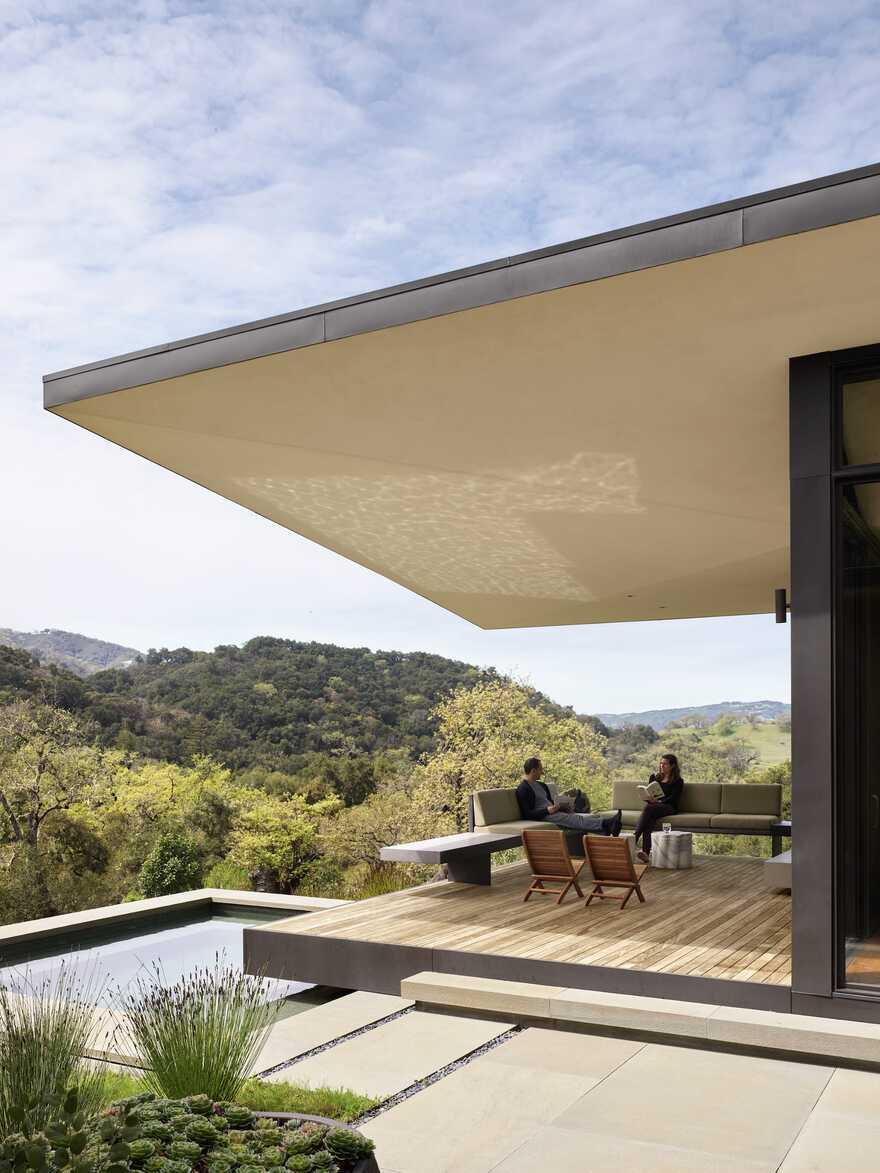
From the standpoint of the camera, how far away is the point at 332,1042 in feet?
18.2

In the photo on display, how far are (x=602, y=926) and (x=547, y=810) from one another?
149 inches

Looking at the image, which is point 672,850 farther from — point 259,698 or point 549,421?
point 259,698

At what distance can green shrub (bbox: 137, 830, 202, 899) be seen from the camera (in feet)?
41.2

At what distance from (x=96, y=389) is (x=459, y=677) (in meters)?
26.2

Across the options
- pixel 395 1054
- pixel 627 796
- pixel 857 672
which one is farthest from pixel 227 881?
pixel 857 672

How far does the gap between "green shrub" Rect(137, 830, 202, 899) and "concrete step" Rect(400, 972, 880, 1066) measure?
7082 millimetres

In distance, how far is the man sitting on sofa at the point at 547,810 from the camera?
10219mm

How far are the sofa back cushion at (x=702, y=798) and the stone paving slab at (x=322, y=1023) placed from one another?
7068 mm

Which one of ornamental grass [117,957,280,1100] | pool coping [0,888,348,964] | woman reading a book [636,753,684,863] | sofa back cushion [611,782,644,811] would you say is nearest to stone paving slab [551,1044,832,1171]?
ornamental grass [117,957,280,1100]

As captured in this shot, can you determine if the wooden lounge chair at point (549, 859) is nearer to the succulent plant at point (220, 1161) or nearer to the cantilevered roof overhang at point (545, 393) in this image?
the cantilevered roof overhang at point (545, 393)

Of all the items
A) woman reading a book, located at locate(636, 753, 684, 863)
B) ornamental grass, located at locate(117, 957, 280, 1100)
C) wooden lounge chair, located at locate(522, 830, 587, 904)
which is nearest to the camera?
ornamental grass, located at locate(117, 957, 280, 1100)

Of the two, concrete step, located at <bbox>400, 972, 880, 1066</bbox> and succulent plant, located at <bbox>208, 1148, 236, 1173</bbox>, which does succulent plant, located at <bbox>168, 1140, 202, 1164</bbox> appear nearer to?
succulent plant, located at <bbox>208, 1148, 236, 1173</bbox>

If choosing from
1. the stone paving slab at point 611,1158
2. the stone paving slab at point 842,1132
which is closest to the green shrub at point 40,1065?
the stone paving slab at point 611,1158

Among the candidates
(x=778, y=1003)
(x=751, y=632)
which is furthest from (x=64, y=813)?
(x=751, y=632)
